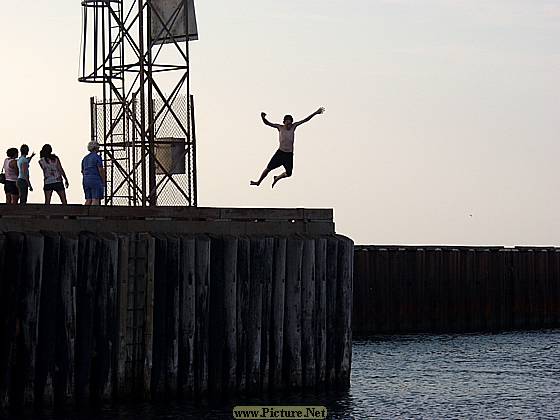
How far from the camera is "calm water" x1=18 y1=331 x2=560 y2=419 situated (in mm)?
25500

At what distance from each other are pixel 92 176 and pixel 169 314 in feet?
13.2

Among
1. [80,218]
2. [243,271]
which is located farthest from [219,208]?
[80,218]

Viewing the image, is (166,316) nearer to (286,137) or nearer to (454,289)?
(286,137)

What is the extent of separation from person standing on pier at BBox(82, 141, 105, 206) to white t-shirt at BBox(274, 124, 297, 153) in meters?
3.50

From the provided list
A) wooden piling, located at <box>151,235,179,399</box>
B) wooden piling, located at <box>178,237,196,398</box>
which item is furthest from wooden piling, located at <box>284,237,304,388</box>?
wooden piling, located at <box>151,235,179,399</box>

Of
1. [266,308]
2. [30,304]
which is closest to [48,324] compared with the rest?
[30,304]

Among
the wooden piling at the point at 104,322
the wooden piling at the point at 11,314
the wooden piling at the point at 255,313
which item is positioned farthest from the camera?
the wooden piling at the point at 255,313

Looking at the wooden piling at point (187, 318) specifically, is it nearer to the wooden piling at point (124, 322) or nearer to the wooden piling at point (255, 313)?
the wooden piling at point (124, 322)

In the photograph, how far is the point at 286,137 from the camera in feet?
90.3

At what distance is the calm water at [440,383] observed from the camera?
25.5 metres

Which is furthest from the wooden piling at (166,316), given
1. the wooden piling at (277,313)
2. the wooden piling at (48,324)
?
the wooden piling at (277,313)

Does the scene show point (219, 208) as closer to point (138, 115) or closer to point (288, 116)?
point (288, 116)

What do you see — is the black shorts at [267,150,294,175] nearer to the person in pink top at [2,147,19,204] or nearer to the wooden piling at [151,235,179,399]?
the wooden piling at [151,235,179,399]

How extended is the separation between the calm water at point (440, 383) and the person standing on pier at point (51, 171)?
5380 mm
